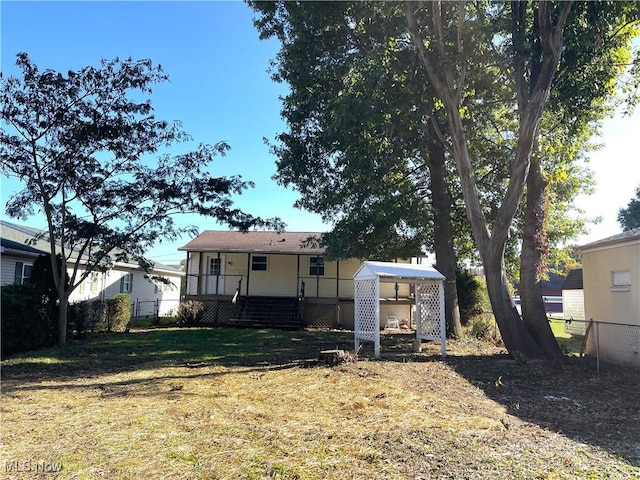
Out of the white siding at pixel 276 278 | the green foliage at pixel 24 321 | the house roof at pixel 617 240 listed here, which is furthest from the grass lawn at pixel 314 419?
the white siding at pixel 276 278

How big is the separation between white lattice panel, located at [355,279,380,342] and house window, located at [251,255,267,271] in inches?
422

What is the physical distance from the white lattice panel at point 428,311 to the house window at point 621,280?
4193 mm

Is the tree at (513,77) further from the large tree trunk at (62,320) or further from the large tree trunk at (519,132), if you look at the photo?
the large tree trunk at (62,320)

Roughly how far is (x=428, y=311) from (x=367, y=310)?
6.96 feet

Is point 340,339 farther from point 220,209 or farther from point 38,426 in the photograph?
point 38,426

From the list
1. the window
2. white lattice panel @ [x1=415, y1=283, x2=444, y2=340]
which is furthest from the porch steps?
the window

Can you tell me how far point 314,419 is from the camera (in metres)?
5.33

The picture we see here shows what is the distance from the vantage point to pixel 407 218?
13375 mm

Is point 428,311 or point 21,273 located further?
point 21,273

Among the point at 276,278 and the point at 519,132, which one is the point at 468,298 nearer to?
the point at 519,132

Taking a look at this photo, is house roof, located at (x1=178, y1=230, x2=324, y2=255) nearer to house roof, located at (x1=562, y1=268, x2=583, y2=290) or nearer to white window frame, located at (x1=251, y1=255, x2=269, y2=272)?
white window frame, located at (x1=251, y1=255, x2=269, y2=272)

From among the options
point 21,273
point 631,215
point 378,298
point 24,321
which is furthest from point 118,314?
point 631,215

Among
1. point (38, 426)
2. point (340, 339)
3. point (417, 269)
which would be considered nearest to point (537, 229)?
point (417, 269)

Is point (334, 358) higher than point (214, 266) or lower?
lower
